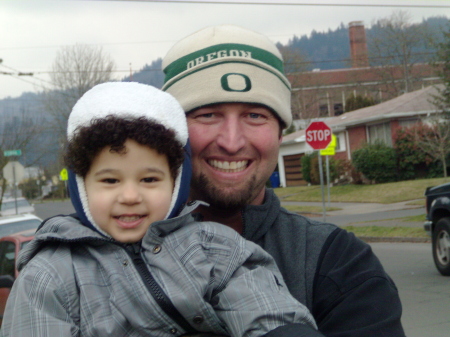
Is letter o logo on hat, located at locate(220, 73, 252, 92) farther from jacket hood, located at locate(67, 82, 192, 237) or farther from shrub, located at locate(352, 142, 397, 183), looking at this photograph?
shrub, located at locate(352, 142, 397, 183)

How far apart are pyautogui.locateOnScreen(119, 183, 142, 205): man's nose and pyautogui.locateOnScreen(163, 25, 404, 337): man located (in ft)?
1.53

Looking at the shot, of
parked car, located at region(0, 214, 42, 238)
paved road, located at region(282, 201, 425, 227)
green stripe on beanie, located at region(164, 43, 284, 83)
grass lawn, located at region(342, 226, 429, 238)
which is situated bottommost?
paved road, located at region(282, 201, 425, 227)

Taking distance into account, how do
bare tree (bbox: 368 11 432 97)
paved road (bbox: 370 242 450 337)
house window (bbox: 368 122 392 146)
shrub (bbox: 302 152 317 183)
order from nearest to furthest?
paved road (bbox: 370 242 450 337) < house window (bbox: 368 122 392 146) < shrub (bbox: 302 152 317 183) < bare tree (bbox: 368 11 432 97)

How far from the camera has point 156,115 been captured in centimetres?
211

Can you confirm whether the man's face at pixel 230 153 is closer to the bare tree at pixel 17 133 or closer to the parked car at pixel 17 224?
the parked car at pixel 17 224

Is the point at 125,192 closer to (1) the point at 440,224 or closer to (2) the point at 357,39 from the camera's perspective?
(1) the point at 440,224

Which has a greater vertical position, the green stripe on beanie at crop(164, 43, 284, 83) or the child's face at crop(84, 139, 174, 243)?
the green stripe on beanie at crop(164, 43, 284, 83)

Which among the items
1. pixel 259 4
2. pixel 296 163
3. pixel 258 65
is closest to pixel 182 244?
pixel 258 65

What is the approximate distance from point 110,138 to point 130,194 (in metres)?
0.19

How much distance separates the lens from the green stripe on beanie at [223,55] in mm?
2510

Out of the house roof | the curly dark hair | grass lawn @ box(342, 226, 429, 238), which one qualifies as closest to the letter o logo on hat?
the curly dark hair

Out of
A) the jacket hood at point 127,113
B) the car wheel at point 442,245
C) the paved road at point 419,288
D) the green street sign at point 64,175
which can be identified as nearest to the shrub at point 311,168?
the green street sign at point 64,175

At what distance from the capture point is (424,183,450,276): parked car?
1039 cm

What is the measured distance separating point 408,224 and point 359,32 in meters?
68.1
